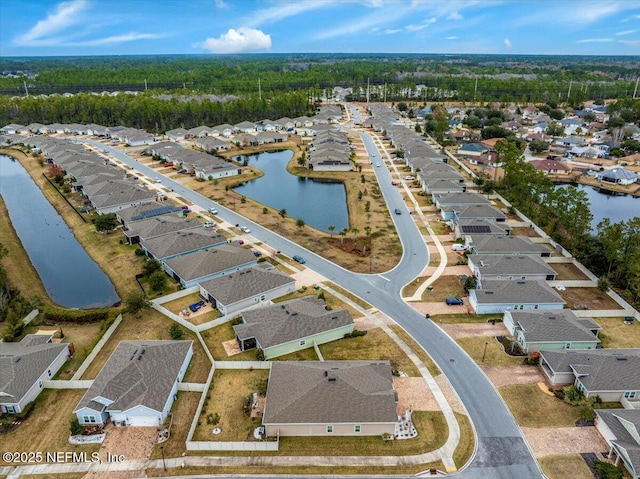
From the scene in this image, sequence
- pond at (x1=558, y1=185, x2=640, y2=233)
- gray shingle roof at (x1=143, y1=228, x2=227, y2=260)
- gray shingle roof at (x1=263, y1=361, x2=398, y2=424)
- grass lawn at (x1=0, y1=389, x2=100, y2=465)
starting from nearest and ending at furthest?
grass lawn at (x1=0, y1=389, x2=100, y2=465) → gray shingle roof at (x1=263, y1=361, x2=398, y2=424) → gray shingle roof at (x1=143, y1=228, x2=227, y2=260) → pond at (x1=558, y1=185, x2=640, y2=233)

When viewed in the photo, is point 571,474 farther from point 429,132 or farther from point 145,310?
point 429,132

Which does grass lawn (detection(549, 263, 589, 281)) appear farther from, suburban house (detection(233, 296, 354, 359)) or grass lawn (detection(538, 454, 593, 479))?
suburban house (detection(233, 296, 354, 359))

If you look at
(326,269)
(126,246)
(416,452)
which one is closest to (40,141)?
(126,246)

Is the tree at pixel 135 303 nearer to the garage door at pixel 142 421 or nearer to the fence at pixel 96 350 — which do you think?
the fence at pixel 96 350

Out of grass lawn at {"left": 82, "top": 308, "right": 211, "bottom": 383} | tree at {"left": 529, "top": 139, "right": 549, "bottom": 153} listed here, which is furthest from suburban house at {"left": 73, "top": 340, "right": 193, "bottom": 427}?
tree at {"left": 529, "top": 139, "right": 549, "bottom": 153}

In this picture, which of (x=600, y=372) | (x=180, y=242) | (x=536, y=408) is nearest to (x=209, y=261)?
(x=180, y=242)
